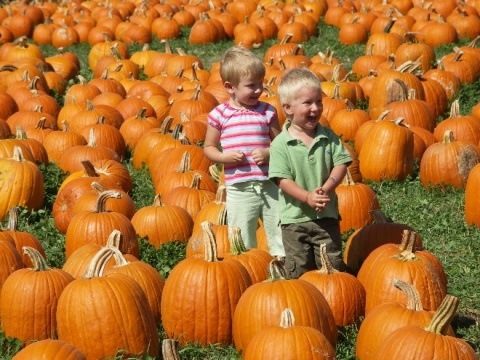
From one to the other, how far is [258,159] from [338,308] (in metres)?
1.31

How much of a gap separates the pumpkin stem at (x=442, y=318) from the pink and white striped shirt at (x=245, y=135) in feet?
6.99

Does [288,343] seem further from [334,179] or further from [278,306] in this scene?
[334,179]

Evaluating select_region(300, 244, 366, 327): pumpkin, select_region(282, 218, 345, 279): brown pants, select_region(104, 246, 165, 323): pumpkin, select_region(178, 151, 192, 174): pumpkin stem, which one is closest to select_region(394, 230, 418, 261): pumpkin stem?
select_region(300, 244, 366, 327): pumpkin

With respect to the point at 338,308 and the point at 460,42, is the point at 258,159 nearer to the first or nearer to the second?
the point at 338,308

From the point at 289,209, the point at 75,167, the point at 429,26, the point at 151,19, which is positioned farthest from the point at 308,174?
the point at 151,19

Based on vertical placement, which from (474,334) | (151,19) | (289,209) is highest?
(151,19)

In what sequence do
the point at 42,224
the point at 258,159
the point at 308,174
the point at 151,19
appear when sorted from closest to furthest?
the point at 308,174, the point at 258,159, the point at 42,224, the point at 151,19

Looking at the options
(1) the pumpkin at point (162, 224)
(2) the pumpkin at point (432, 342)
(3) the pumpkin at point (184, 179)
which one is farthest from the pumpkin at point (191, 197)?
(2) the pumpkin at point (432, 342)

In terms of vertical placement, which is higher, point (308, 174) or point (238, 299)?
point (308, 174)

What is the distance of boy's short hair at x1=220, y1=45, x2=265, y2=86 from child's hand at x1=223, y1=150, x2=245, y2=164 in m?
0.49

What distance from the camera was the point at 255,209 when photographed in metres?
6.09

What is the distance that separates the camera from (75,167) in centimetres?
859

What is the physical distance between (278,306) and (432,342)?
90 cm

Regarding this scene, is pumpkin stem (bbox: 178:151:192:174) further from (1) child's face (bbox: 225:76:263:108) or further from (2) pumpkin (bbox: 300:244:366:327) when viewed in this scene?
(2) pumpkin (bbox: 300:244:366:327)
